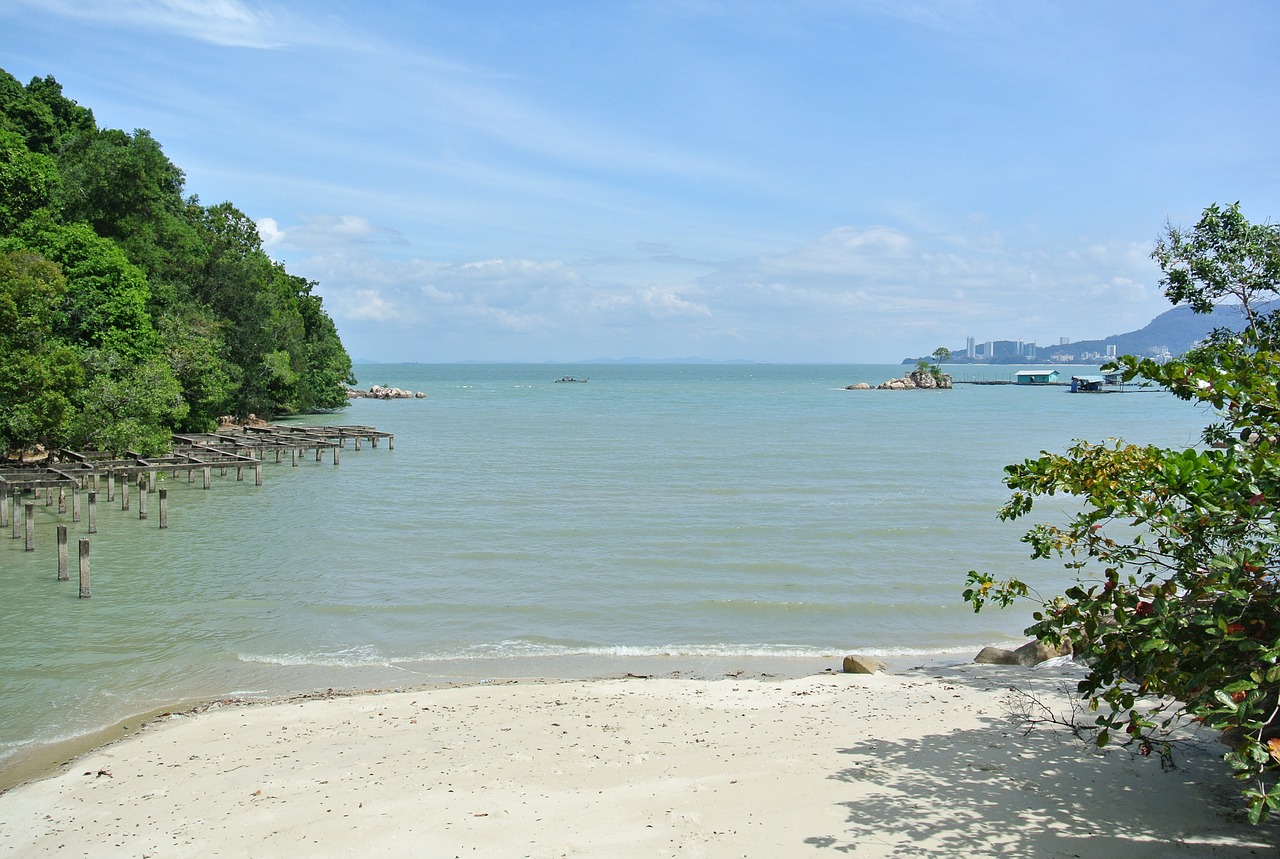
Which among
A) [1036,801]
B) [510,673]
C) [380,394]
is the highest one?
[380,394]

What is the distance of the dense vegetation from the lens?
24109mm

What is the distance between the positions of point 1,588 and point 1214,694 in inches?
712

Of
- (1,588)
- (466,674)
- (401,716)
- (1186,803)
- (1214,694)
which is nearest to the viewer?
(1214,694)

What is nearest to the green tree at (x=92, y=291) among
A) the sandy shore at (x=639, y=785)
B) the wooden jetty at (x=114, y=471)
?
the wooden jetty at (x=114, y=471)

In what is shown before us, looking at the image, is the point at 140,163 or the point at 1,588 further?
the point at 140,163

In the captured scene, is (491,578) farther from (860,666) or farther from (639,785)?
(639,785)

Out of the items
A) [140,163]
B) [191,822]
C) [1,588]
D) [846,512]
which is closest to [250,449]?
[140,163]

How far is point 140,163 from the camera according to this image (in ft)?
121

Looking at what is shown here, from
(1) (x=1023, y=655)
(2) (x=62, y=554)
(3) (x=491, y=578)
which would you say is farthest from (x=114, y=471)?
(1) (x=1023, y=655)

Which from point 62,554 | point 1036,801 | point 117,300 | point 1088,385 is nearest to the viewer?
point 1036,801

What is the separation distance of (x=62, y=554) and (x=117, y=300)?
17862 millimetres

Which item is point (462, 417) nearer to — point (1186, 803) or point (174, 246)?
point (174, 246)

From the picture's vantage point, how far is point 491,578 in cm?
1659

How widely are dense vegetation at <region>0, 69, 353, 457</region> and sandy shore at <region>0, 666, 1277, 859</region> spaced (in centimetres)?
1869
